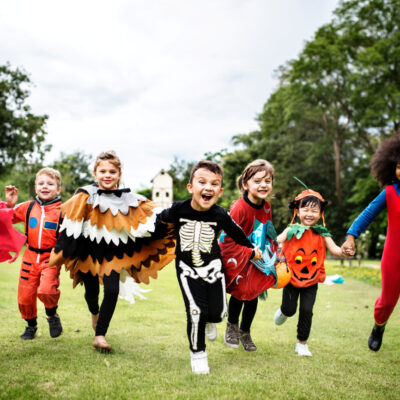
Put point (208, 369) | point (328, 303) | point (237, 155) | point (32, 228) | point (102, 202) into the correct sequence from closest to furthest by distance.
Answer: point (208, 369), point (102, 202), point (32, 228), point (328, 303), point (237, 155)

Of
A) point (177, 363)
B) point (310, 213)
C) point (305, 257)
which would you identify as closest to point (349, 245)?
point (305, 257)

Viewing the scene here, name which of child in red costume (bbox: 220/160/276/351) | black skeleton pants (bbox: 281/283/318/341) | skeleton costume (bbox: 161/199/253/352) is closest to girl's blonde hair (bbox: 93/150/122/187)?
skeleton costume (bbox: 161/199/253/352)

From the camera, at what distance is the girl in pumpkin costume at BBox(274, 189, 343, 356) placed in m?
4.93

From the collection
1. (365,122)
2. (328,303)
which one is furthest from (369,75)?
(328,303)

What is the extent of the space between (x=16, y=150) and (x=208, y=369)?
2732cm

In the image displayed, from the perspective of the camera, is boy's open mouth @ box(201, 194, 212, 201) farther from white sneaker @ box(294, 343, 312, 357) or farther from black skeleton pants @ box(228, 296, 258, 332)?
white sneaker @ box(294, 343, 312, 357)

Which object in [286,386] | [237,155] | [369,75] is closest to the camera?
[286,386]

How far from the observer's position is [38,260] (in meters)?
4.93

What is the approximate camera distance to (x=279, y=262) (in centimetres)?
504

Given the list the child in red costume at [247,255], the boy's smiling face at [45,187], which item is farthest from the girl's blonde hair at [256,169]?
the boy's smiling face at [45,187]

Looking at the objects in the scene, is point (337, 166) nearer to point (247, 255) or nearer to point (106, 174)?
point (247, 255)

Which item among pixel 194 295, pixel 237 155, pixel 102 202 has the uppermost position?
pixel 237 155

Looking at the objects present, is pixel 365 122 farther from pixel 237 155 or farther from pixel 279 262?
pixel 279 262

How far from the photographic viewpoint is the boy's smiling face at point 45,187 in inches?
204
